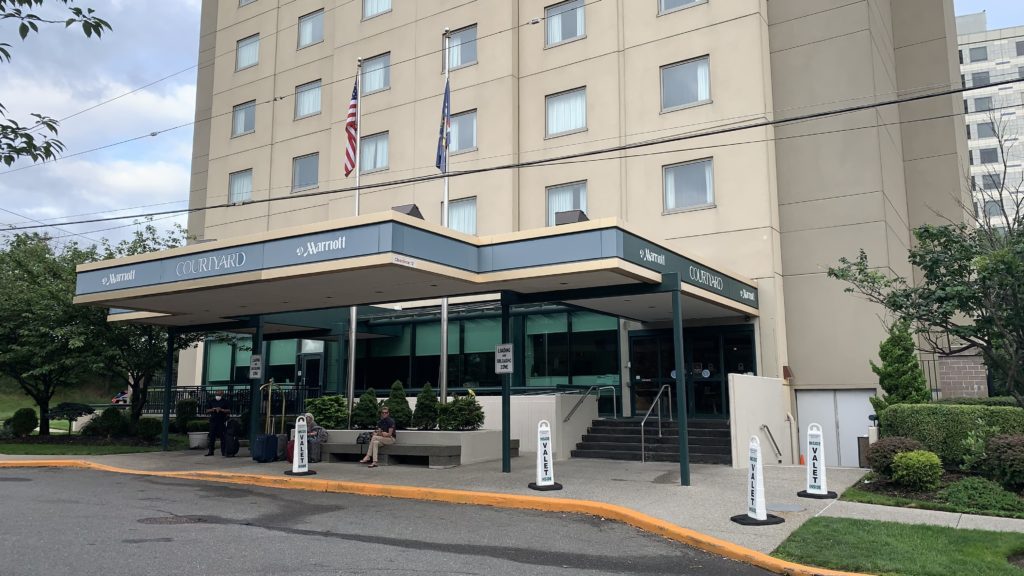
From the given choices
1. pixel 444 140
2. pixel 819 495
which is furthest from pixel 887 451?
pixel 444 140

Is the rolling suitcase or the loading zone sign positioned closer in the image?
the loading zone sign

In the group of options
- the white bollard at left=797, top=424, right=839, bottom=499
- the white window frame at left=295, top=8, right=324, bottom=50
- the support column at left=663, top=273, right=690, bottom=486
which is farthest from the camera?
the white window frame at left=295, top=8, right=324, bottom=50

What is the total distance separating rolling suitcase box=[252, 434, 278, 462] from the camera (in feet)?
61.0

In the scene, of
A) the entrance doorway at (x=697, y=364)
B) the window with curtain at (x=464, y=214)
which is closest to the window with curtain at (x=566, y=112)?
the window with curtain at (x=464, y=214)

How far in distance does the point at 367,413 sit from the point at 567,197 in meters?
9.23

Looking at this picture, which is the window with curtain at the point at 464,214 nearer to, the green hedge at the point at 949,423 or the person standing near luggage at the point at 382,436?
the person standing near luggage at the point at 382,436

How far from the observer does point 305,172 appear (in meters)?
30.5

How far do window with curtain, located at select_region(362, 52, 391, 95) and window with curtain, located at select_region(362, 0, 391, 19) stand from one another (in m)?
1.76

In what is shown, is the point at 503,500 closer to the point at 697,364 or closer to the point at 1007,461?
the point at 1007,461

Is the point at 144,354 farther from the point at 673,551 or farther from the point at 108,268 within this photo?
the point at 673,551

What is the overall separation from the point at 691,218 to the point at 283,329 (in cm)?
1270

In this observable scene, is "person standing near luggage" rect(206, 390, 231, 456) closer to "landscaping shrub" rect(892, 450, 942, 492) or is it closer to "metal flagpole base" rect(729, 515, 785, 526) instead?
"metal flagpole base" rect(729, 515, 785, 526)

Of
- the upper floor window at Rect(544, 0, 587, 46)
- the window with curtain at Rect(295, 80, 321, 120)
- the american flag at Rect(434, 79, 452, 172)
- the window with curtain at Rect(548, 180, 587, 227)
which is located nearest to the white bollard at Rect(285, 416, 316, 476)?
the american flag at Rect(434, 79, 452, 172)

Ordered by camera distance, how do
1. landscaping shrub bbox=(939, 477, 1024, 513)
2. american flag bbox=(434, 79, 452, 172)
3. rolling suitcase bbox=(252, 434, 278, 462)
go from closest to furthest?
landscaping shrub bbox=(939, 477, 1024, 513)
rolling suitcase bbox=(252, 434, 278, 462)
american flag bbox=(434, 79, 452, 172)
